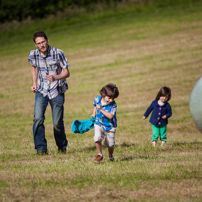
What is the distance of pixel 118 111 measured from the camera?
13930 millimetres

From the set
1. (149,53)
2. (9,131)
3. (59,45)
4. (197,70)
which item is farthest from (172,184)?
(59,45)

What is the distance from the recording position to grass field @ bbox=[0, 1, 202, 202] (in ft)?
16.5

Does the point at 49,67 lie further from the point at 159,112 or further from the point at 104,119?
the point at 159,112

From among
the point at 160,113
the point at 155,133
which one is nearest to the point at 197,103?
the point at 160,113

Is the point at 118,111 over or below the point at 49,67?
below

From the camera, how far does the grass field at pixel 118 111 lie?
16.5ft

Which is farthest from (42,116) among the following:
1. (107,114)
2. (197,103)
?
(197,103)

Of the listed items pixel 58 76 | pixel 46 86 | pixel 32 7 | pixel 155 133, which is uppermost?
pixel 32 7

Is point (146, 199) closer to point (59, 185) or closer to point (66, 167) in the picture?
point (59, 185)

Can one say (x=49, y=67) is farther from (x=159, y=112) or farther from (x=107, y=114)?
(x=159, y=112)

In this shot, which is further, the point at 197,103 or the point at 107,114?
the point at 197,103

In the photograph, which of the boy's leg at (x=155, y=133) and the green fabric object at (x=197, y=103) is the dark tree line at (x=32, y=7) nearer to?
the boy's leg at (x=155, y=133)

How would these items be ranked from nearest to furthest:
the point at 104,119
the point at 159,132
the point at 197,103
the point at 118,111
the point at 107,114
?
the point at 107,114 < the point at 104,119 < the point at 197,103 < the point at 159,132 < the point at 118,111

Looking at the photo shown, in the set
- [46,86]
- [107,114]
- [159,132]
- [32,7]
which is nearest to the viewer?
[107,114]
